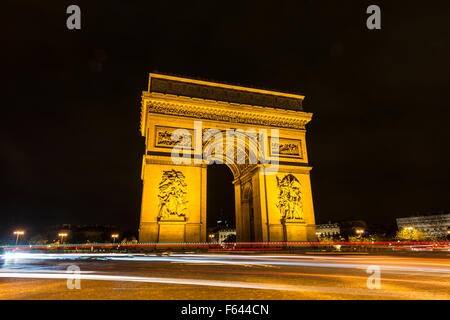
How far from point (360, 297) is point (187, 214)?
48.0 feet

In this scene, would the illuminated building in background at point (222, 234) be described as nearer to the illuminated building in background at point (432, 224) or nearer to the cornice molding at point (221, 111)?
the illuminated building in background at point (432, 224)

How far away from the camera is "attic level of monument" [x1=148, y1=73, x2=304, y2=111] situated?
796 inches

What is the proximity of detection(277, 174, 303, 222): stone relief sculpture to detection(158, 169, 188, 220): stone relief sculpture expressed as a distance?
23.4 feet

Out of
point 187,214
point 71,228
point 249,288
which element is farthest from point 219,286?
point 71,228

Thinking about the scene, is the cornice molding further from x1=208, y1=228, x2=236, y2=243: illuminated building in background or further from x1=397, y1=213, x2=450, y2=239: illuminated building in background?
x1=397, y1=213, x2=450, y2=239: illuminated building in background

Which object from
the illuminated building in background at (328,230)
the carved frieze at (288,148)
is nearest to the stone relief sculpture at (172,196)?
the carved frieze at (288,148)

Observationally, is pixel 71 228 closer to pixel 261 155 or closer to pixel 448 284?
pixel 261 155

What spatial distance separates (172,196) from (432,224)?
11768 cm

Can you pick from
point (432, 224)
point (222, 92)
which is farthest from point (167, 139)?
point (432, 224)

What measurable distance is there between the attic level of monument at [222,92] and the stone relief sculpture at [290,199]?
6605mm

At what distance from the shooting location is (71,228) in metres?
95.6

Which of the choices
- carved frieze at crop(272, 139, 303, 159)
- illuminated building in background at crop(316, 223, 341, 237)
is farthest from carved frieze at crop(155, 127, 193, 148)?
illuminated building in background at crop(316, 223, 341, 237)

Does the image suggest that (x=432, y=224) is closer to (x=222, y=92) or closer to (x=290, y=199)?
(x=290, y=199)

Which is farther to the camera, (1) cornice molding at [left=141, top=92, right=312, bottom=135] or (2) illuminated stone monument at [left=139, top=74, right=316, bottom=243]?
(1) cornice molding at [left=141, top=92, right=312, bottom=135]
